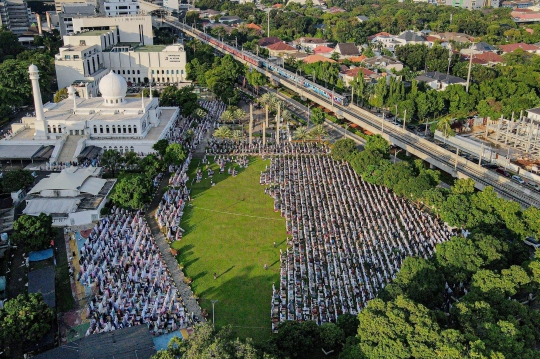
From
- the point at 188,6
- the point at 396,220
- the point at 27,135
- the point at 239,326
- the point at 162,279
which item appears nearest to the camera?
the point at 239,326

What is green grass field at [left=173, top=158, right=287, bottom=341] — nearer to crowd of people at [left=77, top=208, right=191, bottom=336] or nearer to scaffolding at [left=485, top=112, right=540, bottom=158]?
crowd of people at [left=77, top=208, right=191, bottom=336]

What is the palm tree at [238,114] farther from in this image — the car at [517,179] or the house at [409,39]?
the house at [409,39]

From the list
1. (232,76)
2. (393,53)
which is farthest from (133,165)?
(393,53)

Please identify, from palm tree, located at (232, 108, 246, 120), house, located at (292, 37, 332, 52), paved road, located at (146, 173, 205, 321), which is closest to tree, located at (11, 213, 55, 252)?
paved road, located at (146, 173, 205, 321)

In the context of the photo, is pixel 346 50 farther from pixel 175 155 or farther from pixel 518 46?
pixel 175 155

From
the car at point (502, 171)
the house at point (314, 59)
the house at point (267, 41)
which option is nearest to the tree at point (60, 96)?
the house at point (314, 59)

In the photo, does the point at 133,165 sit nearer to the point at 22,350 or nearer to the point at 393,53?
the point at 22,350
